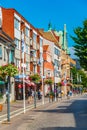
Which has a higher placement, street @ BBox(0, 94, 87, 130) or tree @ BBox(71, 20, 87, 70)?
tree @ BBox(71, 20, 87, 70)

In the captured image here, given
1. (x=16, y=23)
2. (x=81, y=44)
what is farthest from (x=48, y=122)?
(x=16, y=23)

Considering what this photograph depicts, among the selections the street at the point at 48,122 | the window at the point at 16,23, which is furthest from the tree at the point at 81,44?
the window at the point at 16,23

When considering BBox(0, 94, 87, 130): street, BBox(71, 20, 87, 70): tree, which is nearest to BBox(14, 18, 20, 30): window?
BBox(71, 20, 87, 70): tree

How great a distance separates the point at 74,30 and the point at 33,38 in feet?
170

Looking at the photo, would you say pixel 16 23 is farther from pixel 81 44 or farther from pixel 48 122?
pixel 48 122

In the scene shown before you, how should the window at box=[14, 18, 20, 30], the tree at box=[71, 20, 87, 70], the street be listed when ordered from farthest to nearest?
1. the window at box=[14, 18, 20, 30]
2. the tree at box=[71, 20, 87, 70]
3. the street

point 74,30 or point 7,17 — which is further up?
point 7,17

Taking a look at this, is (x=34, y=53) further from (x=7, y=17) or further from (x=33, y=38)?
(x=7, y=17)

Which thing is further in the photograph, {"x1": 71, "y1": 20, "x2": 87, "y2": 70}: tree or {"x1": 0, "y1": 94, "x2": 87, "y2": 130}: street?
{"x1": 71, "y1": 20, "x2": 87, "y2": 70}: tree

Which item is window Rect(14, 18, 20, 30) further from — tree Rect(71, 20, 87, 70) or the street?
the street

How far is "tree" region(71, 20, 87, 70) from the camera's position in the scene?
135 feet

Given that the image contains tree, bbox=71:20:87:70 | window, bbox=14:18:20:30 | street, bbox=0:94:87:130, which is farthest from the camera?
window, bbox=14:18:20:30

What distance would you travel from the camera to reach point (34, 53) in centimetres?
9450

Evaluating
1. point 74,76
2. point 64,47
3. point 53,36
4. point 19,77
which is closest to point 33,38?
point 19,77
